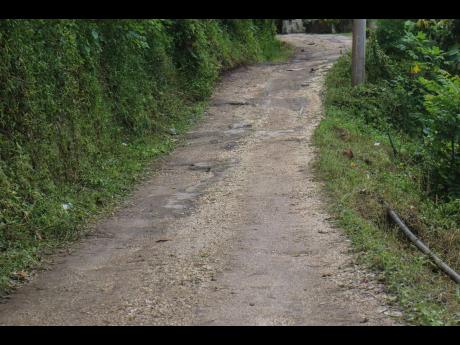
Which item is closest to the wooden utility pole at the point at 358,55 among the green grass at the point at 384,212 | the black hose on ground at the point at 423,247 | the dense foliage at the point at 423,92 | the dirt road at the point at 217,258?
the dense foliage at the point at 423,92

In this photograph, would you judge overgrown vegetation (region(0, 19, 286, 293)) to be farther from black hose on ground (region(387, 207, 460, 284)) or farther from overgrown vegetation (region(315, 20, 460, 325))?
black hose on ground (region(387, 207, 460, 284))

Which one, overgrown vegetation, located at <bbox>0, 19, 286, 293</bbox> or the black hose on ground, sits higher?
overgrown vegetation, located at <bbox>0, 19, 286, 293</bbox>

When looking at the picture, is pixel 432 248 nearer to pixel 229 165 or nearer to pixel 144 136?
pixel 229 165

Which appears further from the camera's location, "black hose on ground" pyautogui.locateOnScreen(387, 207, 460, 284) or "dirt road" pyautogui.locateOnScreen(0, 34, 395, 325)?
A: "black hose on ground" pyautogui.locateOnScreen(387, 207, 460, 284)

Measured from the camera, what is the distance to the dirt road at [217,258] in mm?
6191

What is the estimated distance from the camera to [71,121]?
1140 cm

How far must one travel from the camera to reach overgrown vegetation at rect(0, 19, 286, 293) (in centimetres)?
875

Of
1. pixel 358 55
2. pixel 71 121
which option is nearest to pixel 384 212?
pixel 71 121

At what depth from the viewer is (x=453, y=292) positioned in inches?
257

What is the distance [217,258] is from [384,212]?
3033 millimetres

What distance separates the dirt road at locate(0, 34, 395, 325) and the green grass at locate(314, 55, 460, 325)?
254mm

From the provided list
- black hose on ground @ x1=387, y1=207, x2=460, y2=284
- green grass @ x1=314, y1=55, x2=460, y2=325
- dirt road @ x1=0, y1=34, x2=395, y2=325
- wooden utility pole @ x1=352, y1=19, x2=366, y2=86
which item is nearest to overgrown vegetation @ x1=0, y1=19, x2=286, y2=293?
dirt road @ x1=0, y1=34, x2=395, y2=325

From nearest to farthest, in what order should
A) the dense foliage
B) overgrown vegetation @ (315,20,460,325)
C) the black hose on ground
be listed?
overgrown vegetation @ (315,20,460,325) < the black hose on ground < the dense foliage

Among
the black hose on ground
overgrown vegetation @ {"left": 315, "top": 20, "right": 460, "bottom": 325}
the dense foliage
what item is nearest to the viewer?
overgrown vegetation @ {"left": 315, "top": 20, "right": 460, "bottom": 325}
